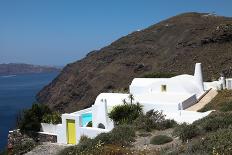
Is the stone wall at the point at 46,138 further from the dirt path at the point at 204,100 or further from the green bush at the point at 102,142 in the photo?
the dirt path at the point at 204,100

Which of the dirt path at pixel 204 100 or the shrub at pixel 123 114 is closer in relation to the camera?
the shrub at pixel 123 114

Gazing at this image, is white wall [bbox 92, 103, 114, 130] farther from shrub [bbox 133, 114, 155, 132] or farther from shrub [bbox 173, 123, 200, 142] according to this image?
shrub [bbox 173, 123, 200, 142]

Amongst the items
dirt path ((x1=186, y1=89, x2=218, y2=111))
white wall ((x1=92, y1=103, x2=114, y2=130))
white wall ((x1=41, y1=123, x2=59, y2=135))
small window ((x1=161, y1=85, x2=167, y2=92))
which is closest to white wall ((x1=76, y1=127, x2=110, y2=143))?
white wall ((x1=92, y1=103, x2=114, y2=130))

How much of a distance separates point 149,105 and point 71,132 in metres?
4.59

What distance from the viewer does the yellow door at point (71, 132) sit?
73.4 ft

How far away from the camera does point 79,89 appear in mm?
92125

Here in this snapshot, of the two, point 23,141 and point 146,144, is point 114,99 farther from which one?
point 146,144

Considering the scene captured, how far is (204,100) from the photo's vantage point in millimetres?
25328

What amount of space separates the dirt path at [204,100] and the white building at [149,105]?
27 cm

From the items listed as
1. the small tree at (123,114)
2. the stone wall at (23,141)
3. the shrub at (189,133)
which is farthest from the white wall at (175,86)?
the shrub at (189,133)

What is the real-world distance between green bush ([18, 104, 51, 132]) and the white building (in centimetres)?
63

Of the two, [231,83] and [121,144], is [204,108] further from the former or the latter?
[121,144]

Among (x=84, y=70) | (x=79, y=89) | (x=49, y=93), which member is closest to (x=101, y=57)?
(x=84, y=70)

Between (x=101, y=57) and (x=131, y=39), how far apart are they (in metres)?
8.99
